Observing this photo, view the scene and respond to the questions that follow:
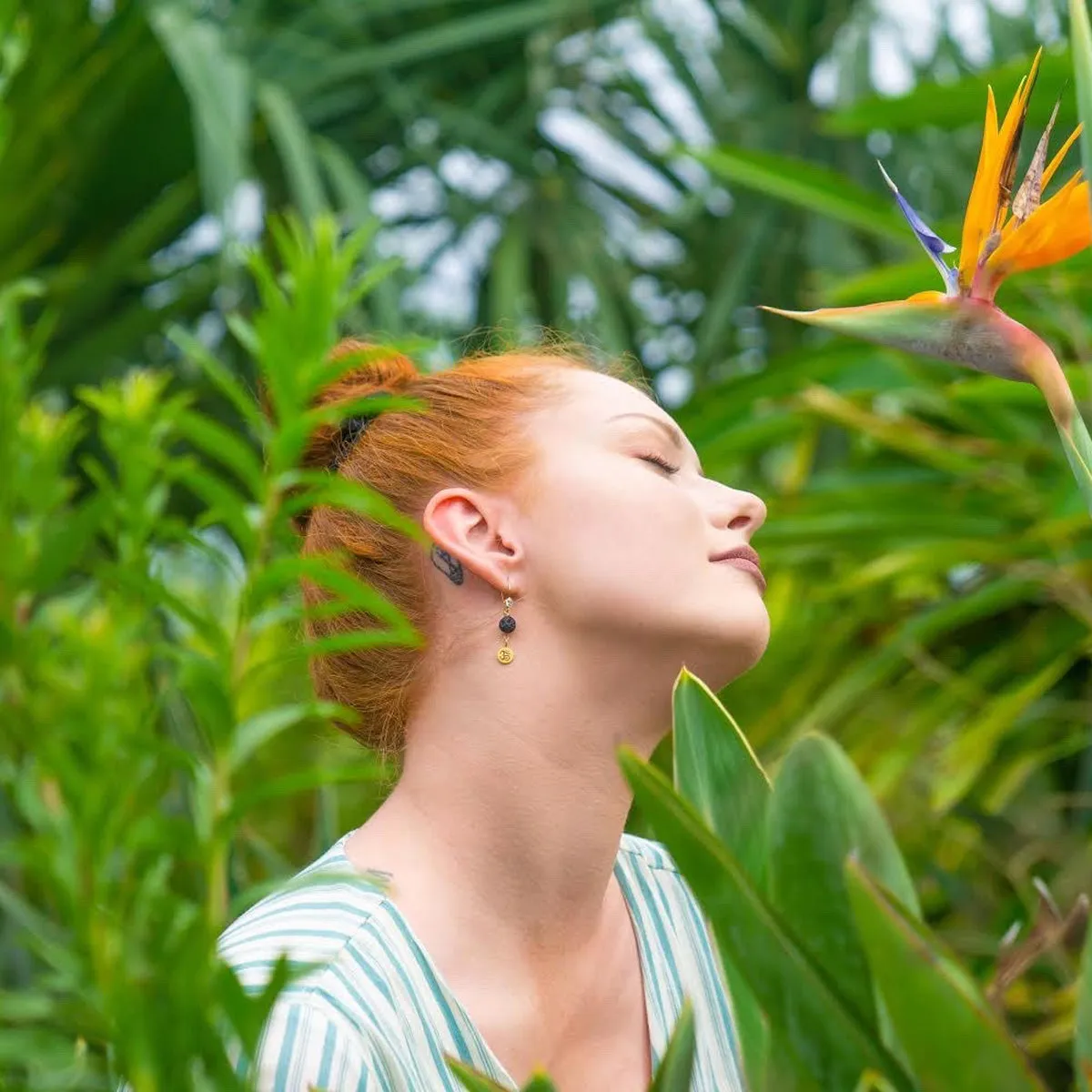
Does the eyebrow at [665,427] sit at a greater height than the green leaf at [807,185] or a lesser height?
greater

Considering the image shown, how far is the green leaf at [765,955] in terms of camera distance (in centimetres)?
42

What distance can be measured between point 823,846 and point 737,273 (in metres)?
1.85

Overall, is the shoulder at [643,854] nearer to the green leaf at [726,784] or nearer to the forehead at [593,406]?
the forehead at [593,406]

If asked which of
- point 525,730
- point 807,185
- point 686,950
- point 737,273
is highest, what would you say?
point 525,730

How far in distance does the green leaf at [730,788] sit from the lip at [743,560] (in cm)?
25

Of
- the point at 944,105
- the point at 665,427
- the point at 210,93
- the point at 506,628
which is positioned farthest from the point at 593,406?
the point at 210,93

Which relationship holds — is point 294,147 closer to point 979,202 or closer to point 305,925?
point 305,925

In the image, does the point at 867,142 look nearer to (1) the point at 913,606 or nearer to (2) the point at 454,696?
(1) the point at 913,606

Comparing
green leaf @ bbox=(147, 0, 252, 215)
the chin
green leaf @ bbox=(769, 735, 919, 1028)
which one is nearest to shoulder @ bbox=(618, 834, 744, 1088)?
the chin

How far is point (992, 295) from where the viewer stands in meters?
0.50

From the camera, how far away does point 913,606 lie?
1.78 metres

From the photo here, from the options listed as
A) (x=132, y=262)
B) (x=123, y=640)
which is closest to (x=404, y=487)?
(x=123, y=640)

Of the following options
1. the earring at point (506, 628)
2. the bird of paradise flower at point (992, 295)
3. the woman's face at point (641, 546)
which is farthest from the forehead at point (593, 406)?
the bird of paradise flower at point (992, 295)

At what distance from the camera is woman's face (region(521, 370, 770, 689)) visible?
79cm
